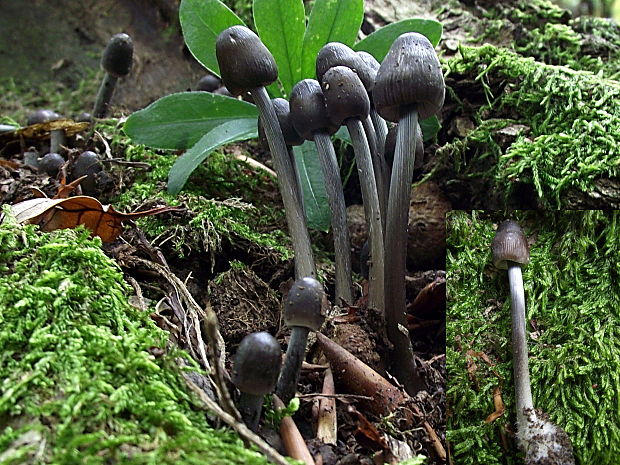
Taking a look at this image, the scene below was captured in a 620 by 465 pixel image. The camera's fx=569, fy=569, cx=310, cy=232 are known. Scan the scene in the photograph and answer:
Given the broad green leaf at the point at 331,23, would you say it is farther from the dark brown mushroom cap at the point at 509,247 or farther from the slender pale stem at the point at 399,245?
the dark brown mushroom cap at the point at 509,247

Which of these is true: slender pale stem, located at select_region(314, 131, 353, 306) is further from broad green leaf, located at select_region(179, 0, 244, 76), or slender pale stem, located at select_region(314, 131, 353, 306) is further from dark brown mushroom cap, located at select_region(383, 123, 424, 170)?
broad green leaf, located at select_region(179, 0, 244, 76)

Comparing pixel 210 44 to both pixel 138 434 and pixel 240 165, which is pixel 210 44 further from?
pixel 138 434

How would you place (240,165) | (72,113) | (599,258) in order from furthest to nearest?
(72,113)
(240,165)
(599,258)

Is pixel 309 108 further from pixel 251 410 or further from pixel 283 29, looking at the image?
pixel 251 410

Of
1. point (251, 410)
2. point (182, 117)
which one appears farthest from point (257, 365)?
point (182, 117)

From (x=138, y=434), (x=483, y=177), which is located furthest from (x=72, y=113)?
(x=138, y=434)

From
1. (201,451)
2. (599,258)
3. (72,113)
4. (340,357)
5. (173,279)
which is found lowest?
(201,451)
